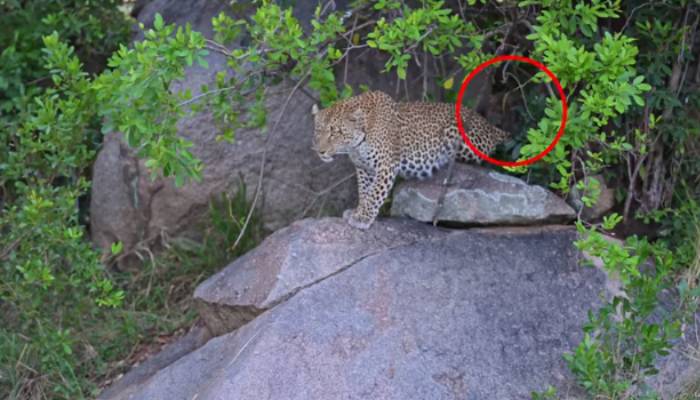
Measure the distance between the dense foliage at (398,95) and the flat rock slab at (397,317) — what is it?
43cm

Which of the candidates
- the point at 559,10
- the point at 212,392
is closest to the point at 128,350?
the point at 212,392

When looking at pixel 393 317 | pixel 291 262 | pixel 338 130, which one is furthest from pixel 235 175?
pixel 393 317

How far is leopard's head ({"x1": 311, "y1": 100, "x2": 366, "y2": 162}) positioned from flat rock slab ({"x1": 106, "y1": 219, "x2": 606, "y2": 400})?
58 centimetres

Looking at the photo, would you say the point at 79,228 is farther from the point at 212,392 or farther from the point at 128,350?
the point at 212,392

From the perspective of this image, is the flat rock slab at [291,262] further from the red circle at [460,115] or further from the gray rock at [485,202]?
the red circle at [460,115]

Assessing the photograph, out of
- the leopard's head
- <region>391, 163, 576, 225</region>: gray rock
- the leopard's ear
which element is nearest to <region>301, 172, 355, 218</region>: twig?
<region>391, 163, 576, 225</region>: gray rock

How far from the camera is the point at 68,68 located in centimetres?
801

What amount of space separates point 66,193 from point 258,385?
2.42m

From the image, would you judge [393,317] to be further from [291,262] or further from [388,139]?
[388,139]

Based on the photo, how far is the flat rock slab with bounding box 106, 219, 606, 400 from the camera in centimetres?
716

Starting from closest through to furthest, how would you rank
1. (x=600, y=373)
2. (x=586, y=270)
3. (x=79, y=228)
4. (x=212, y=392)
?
(x=600, y=373)
(x=212, y=392)
(x=586, y=270)
(x=79, y=228)

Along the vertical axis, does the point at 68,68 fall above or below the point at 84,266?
above

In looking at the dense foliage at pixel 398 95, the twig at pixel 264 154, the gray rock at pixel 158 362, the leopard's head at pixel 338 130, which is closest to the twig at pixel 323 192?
the twig at pixel 264 154

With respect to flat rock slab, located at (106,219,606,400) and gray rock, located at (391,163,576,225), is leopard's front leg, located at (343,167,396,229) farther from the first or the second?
gray rock, located at (391,163,576,225)
